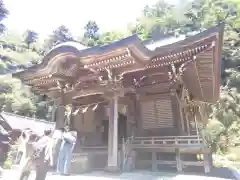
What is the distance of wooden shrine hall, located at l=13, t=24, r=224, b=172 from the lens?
645 cm

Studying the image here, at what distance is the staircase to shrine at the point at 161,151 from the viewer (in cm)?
688

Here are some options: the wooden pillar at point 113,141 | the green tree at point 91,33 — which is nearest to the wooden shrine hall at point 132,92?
the wooden pillar at point 113,141

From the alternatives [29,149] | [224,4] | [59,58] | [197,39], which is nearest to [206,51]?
[197,39]

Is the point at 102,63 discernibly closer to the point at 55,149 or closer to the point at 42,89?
the point at 55,149

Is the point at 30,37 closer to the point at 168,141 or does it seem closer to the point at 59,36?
the point at 59,36

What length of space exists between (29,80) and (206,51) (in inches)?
262

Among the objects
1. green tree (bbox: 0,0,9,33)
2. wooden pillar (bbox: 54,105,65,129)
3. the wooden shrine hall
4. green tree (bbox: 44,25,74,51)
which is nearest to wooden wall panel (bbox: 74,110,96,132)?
the wooden shrine hall

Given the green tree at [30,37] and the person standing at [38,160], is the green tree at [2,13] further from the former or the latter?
the green tree at [30,37]

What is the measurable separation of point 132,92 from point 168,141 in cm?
218

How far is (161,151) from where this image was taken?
758cm

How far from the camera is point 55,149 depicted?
24.1 ft

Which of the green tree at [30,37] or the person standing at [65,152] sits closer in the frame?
the person standing at [65,152]

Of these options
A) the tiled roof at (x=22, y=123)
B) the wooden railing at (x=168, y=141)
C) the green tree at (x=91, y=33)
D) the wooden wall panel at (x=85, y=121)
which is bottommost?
the wooden railing at (x=168, y=141)

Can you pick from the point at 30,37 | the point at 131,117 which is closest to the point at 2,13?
the point at 131,117
